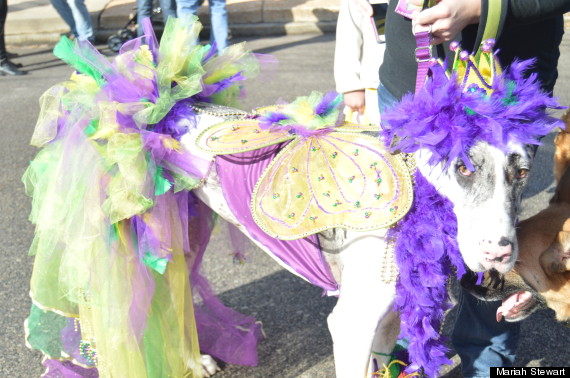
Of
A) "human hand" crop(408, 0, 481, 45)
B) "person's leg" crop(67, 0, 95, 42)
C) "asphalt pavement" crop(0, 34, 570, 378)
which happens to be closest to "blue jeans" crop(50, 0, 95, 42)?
"person's leg" crop(67, 0, 95, 42)

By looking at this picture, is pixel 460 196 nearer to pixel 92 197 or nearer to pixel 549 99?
pixel 549 99

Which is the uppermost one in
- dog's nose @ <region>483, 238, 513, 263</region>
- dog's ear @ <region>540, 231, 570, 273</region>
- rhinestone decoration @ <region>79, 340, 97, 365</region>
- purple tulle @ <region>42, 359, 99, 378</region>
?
dog's nose @ <region>483, 238, 513, 263</region>

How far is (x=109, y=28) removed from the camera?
8766 mm

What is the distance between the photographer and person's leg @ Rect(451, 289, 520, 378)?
258 cm

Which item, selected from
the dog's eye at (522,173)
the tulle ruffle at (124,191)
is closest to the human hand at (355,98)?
the tulle ruffle at (124,191)

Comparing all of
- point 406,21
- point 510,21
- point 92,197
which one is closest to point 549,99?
point 510,21

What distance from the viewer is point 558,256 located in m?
2.04

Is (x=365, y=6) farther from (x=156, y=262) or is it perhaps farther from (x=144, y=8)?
(x=144, y=8)

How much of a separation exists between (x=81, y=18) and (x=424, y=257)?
6.94m

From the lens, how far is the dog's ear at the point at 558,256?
6.63ft

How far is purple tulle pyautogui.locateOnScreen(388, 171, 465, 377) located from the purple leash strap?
285mm

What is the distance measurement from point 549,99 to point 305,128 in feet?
2.32

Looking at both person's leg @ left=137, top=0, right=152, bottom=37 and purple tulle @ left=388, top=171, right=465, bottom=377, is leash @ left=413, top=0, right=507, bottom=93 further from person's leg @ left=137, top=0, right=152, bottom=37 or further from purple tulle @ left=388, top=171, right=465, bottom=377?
person's leg @ left=137, top=0, right=152, bottom=37

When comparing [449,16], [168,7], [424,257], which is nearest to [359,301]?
[424,257]
